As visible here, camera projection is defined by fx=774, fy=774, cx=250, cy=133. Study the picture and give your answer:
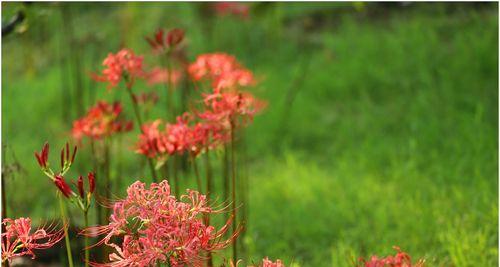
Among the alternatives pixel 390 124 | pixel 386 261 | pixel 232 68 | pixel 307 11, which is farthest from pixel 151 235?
pixel 307 11

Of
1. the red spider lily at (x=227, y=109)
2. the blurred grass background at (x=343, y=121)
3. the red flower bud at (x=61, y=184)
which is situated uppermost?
the red spider lily at (x=227, y=109)

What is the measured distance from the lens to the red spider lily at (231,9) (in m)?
5.85

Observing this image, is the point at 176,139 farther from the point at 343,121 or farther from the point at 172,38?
the point at 343,121

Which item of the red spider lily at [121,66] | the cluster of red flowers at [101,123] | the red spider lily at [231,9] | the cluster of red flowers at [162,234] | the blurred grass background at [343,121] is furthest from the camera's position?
the red spider lily at [231,9]

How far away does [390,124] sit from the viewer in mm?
4328

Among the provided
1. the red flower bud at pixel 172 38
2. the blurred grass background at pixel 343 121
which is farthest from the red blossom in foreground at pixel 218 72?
the blurred grass background at pixel 343 121

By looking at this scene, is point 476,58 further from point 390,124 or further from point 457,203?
point 457,203

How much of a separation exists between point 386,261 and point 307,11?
189 inches

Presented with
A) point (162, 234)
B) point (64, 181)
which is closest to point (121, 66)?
point (64, 181)

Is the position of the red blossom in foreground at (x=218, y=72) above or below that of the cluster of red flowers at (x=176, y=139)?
above

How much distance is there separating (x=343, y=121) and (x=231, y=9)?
73.4 inches

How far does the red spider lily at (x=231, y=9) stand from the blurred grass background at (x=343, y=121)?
0.15 meters

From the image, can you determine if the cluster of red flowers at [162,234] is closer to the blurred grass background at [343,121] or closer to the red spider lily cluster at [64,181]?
the red spider lily cluster at [64,181]

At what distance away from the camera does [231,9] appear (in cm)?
593
